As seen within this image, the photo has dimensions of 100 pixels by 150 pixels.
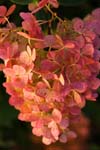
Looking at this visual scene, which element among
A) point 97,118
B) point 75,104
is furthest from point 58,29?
point 97,118

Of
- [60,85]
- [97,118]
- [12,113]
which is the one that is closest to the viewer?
[60,85]

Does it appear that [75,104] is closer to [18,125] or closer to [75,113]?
[75,113]

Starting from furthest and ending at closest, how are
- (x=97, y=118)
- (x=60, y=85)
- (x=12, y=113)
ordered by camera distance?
1. (x=97, y=118)
2. (x=12, y=113)
3. (x=60, y=85)

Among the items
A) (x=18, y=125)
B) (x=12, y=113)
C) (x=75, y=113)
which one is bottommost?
(x=18, y=125)

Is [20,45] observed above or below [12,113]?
above

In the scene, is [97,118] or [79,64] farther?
[97,118]

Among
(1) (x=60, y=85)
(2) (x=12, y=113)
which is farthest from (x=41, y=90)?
(2) (x=12, y=113)

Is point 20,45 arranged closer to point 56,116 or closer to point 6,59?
point 6,59
